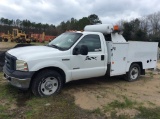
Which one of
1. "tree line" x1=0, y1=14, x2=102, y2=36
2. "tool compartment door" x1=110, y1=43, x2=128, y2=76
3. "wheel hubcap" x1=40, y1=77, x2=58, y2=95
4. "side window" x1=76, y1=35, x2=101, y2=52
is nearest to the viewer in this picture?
"wheel hubcap" x1=40, y1=77, x2=58, y2=95

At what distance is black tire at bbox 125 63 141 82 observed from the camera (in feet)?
29.7

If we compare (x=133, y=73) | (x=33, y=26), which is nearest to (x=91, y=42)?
(x=133, y=73)

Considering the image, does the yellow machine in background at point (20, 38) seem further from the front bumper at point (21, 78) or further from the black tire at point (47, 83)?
the front bumper at point (21, 78)

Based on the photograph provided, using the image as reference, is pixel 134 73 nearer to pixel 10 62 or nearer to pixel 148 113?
pixel 148 113

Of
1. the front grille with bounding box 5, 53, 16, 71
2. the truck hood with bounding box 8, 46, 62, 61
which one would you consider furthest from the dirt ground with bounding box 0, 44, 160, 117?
the truck hood with bounding box 8, 46, 62, 61

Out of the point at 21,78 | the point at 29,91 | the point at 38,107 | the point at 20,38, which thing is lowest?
the point at 38,107

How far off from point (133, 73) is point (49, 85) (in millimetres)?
4024

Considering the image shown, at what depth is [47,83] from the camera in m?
6.52

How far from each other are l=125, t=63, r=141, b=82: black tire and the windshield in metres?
2.84

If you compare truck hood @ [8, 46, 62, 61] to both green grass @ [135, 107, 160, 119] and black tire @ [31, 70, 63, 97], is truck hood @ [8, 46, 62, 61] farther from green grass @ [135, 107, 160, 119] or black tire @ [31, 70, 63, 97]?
green grass @ [135, 107, 160, 119]

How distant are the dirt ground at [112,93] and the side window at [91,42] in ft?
4.30

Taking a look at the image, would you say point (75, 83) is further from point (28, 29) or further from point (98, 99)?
point (28, 29)

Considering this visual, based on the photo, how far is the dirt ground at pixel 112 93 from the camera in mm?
6078

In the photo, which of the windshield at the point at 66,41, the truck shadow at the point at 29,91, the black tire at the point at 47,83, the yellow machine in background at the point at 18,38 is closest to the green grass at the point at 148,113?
the black tire at the point at 47,83
